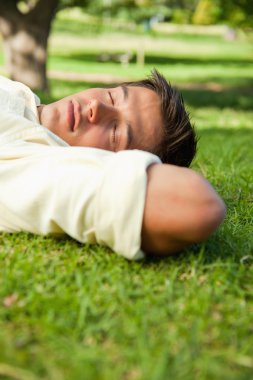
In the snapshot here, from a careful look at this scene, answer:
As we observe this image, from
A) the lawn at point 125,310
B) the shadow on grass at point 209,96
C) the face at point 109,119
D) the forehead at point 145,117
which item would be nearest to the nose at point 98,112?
the face at point 109,119

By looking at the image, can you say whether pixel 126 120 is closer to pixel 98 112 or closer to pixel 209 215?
pixel 98 112

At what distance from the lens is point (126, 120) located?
8.71 ft

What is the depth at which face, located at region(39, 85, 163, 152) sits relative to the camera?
2.59m

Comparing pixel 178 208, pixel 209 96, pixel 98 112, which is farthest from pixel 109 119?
pixel 209 96

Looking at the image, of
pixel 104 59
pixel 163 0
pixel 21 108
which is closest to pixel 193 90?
pixel 104 59

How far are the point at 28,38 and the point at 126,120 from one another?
1037cm

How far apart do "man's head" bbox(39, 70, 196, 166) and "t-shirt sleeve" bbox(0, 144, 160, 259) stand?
39 centimetres

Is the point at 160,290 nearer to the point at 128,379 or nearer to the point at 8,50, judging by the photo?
the point at 128,379

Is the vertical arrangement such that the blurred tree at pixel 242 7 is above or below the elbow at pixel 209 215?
below

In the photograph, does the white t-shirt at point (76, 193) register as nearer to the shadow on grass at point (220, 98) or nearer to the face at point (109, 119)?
the face at point (109, 119)

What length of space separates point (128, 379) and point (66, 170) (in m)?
0.88

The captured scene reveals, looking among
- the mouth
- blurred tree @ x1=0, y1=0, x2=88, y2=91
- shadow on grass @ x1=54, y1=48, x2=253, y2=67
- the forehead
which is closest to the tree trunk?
blurred tree @ x1=0, y1=0, x2=88, y2=91

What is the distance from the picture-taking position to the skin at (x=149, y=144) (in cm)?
197

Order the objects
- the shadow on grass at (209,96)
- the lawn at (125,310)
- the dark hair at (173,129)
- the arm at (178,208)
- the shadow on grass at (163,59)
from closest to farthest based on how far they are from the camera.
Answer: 1. the lawn at (125,310)
2. the arm at (178,208)
3. the dark hair at (173,129)
4. the shadow on grass at (209,96)
5. the shadow on grass at (163,59)
